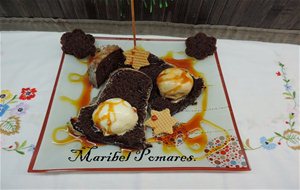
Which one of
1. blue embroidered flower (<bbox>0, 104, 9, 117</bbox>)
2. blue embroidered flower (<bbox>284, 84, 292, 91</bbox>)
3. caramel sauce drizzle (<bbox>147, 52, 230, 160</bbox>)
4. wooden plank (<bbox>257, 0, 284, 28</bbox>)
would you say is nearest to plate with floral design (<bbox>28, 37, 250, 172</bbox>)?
caramel sauce drizzle (<bbox>147, 52, 230, 160</bbox>)

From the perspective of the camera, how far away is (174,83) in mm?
1396

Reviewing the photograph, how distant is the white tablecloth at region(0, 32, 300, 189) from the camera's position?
4.06 feet

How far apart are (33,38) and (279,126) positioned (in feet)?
4.61

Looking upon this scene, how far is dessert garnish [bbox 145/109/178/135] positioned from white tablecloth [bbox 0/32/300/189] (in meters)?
0.19

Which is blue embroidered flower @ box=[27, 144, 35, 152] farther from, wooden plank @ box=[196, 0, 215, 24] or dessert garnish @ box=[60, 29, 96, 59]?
wooden plank @ box=[196, 0, 215, 24]

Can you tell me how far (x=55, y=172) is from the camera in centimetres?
122

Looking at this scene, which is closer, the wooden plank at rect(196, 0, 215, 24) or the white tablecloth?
the white tablecloth

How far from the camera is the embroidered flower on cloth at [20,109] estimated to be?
143cm

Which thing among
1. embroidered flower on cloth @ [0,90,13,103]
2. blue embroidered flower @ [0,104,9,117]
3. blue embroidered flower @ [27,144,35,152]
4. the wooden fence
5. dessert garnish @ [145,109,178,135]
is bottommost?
blue embroidered flower @ [27,144,35,152]

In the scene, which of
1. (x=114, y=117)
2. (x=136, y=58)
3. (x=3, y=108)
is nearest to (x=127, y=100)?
(x=114, y=117)

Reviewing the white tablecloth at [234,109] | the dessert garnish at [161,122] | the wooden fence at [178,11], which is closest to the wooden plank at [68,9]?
the wooden fence at [178,11]

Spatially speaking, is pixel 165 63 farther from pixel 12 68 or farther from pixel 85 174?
pixel 12 68

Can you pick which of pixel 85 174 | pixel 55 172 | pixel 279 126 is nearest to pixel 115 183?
pixel 85 174

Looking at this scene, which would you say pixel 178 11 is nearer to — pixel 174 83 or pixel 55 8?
pixel 174 83
